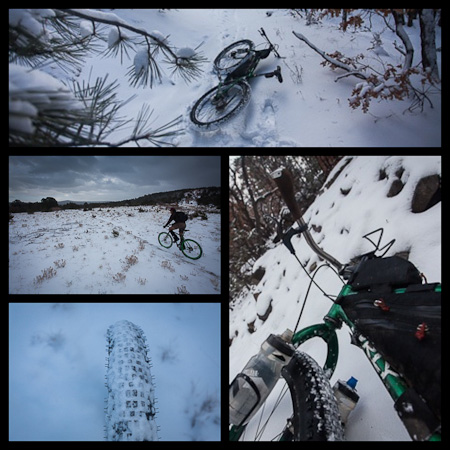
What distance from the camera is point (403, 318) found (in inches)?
85.7

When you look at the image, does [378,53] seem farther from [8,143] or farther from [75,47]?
[8,143]

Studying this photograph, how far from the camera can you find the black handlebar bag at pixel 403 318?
2.08 meters

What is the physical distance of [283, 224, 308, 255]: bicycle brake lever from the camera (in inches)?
96.5

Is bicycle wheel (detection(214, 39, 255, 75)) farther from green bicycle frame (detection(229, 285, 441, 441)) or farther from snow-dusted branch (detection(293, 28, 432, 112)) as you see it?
green bicycle frame (detection(229, 285, 441, 441))

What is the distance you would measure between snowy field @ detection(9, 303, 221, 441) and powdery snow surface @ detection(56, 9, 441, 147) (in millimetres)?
861

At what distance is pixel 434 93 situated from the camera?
2.40 m

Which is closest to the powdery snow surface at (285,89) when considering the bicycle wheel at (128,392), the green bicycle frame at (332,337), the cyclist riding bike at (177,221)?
the cyclist riding bike at (177,221)

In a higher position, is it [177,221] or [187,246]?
[177,221]

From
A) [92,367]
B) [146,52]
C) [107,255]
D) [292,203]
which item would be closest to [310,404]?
[292,203]

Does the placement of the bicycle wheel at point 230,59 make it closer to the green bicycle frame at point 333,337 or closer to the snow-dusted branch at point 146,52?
the snow-dusted branch at point 146,52

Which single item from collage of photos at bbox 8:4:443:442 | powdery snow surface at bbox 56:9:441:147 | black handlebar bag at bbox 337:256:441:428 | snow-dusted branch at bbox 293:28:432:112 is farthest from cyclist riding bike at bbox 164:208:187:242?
snow-dusted branch at bbox 293:28:432:112

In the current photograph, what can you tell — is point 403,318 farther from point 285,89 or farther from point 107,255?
point 107,255

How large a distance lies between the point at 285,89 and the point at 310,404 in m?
1.48
